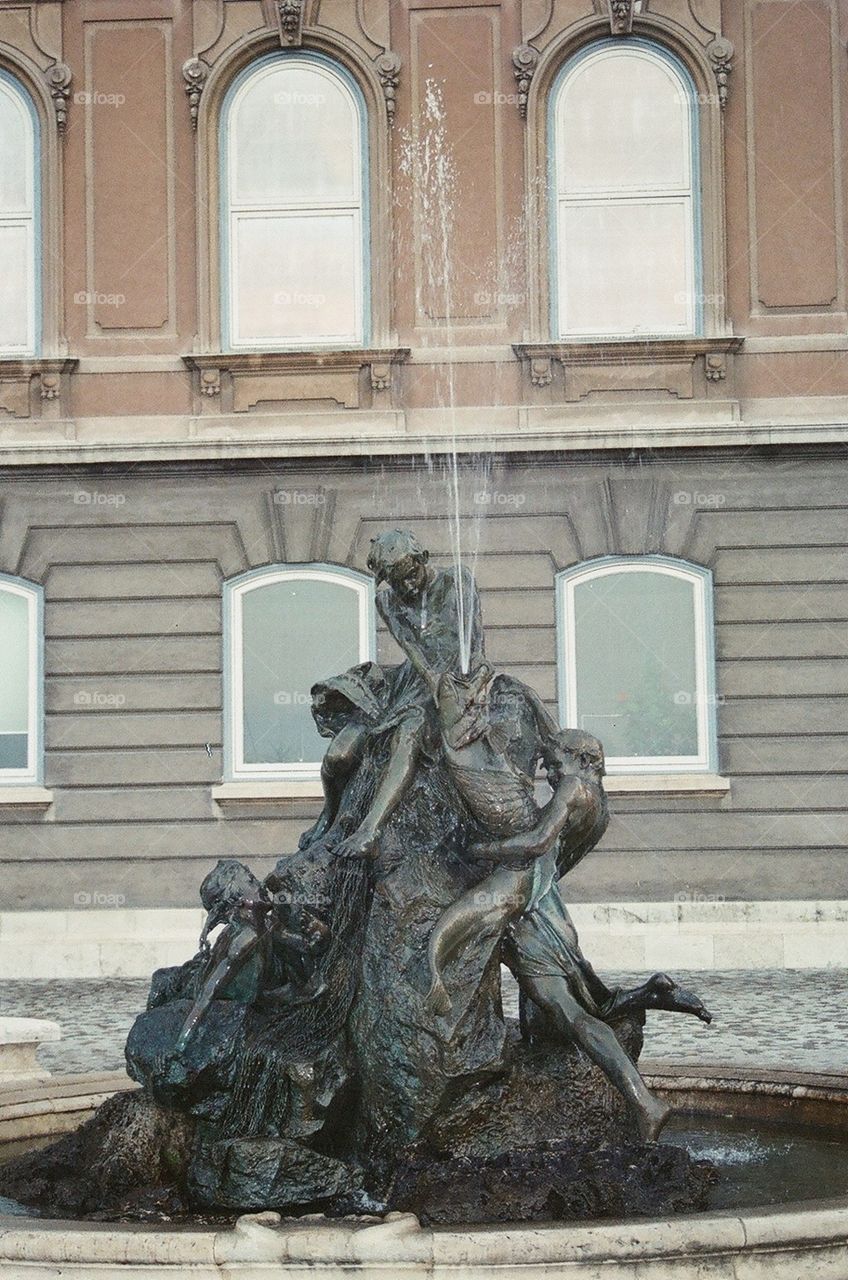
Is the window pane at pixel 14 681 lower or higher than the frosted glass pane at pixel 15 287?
lower

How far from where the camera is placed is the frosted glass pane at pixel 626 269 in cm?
1745

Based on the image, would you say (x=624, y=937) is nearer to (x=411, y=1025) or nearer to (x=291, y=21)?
(x=291, y=21)

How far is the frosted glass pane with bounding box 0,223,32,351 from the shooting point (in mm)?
17734

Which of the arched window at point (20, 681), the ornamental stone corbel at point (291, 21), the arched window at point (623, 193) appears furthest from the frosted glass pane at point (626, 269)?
the arched window at point (20, 681)

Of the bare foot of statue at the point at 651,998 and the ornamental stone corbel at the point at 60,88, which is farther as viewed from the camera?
the ornamental stone corbel at the point at 60,88

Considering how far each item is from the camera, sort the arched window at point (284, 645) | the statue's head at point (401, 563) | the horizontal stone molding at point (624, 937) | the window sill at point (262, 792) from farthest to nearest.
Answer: the arched window at point (284, 645)
the window sill at point (262, 792)
the horizontal stone molding at point (624, 937)
the statue's head at point (401, 563)

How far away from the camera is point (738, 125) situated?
1730 centimetres

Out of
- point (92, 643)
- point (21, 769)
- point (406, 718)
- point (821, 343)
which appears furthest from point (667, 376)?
point (406, 718)

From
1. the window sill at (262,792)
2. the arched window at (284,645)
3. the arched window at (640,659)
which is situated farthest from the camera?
the arched window at (284,645)

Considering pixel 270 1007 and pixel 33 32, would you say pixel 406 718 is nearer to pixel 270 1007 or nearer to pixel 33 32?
pixel 270 1007

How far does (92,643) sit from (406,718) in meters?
11.2

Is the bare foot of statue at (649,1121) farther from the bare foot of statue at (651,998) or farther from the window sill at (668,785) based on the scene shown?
the window sill at (668,785)

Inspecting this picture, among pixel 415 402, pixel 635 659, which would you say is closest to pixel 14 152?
pixel 415 402

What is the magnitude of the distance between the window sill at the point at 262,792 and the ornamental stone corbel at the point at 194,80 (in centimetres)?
595
